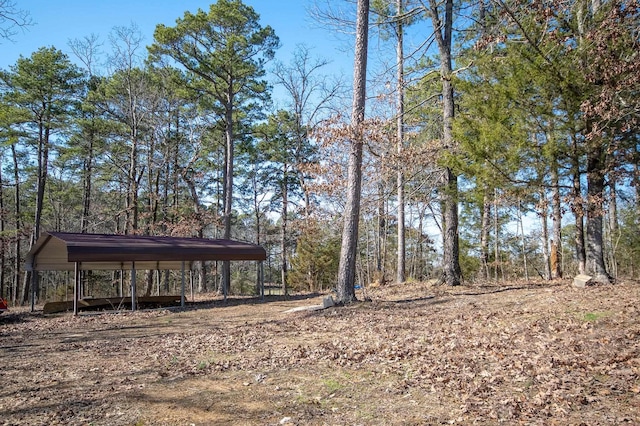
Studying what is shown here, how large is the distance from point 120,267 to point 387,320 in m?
12.9

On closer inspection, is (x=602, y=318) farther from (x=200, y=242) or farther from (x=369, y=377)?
(x=200, y=242)

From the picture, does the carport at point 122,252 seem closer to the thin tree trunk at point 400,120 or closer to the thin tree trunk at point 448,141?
the thin tree trunk at point 400,120

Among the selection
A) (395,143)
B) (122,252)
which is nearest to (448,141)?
(395,143)

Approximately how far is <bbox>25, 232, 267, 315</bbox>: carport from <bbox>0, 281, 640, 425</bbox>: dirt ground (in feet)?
12.4

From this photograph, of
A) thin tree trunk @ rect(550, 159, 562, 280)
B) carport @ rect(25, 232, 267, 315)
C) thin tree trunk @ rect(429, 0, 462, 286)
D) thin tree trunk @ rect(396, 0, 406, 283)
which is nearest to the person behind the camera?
thin tree trunk @ rect(550, 159, 562, 280)

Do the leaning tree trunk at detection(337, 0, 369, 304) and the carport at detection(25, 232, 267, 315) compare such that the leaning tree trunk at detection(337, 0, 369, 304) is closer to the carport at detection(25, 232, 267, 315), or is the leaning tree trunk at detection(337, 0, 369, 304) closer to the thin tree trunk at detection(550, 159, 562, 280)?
the thin tree trunk at detection(550, 159, 562, 280)

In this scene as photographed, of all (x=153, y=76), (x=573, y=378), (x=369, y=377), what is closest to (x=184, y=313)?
(x=369, y=377)

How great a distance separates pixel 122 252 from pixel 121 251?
0.14 feet

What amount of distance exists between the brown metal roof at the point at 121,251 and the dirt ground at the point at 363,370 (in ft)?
12.5

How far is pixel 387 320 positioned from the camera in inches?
316

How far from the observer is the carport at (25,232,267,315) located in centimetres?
1231

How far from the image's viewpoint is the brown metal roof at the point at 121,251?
12.3 meters

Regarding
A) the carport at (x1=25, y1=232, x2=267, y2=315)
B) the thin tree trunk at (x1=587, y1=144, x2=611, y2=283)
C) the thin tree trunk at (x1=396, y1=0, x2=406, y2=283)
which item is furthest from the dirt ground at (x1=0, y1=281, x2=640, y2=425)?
the thin tree trunk at (x1=396, y1=0, x2=406, y2=283)

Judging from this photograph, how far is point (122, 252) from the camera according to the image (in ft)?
42.5
